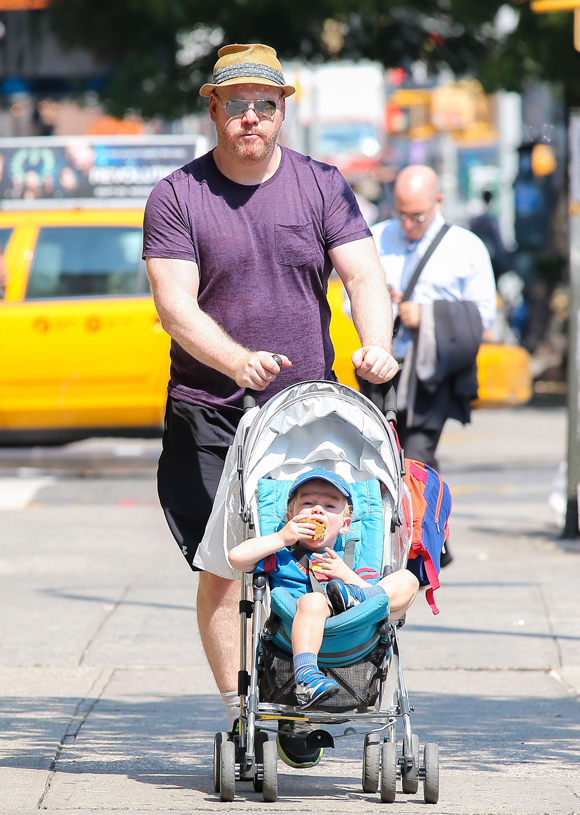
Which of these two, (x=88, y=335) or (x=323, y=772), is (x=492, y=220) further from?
(x=323, y=772)

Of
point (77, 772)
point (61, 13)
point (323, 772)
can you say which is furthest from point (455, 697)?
point (61, 13)

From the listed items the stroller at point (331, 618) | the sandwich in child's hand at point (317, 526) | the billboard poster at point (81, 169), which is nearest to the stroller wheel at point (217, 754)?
the stroller at point (331, 618)

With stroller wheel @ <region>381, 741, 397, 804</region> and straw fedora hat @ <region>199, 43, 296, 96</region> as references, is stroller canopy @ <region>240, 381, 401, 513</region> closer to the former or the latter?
stroller wheel @ <region>381, 741, 397, 804</region>

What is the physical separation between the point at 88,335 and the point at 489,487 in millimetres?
3304

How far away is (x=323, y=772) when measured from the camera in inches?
171

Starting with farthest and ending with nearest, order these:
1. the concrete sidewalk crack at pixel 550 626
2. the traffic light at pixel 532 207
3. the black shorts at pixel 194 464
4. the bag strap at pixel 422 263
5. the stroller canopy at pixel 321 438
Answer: the traffic light at pixel 532 207 → the bag strap at pixel 422 263 → the concrete sidewalk crack at pixel 550 626 → the black shorts at pixel 194 464 → the stroller canopy at pixel 321 438

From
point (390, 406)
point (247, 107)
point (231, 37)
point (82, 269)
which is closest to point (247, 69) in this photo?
point (247, 107)

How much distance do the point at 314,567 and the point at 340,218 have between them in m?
1.15

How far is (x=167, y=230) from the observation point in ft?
14.0

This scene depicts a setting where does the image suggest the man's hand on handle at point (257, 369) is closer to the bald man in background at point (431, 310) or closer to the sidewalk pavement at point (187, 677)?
the sidewalk pavement at point (187, 677)

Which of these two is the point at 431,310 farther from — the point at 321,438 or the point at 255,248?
the point at 321,438

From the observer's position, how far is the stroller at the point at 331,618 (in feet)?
12.5

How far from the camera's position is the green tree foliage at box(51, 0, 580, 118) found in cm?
1577

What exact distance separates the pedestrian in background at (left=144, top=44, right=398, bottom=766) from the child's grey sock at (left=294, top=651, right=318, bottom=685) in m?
0.50
